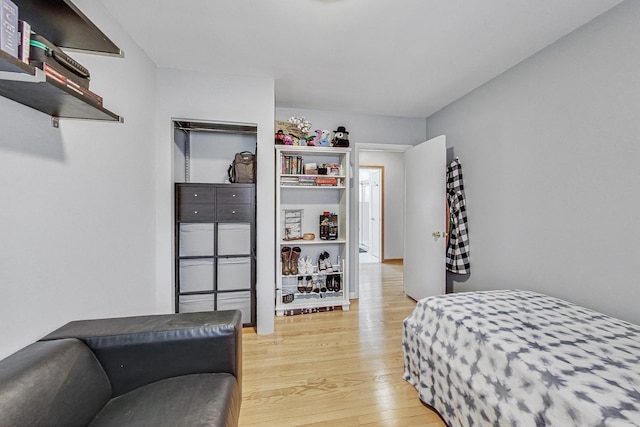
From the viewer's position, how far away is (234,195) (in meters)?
2.49

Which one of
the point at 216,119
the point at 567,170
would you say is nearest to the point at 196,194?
the point at 216,119

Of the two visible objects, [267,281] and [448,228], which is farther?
[448,228]

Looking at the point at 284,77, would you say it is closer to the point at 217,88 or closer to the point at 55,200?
the point at 217,88

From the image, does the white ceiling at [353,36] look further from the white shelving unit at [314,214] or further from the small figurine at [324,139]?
the white shelving unit at [314,214]

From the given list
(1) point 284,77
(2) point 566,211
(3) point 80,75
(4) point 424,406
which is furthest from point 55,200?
(2) point 566,211

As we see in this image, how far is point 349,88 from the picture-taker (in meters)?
2.70

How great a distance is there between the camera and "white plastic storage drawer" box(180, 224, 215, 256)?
2436mm

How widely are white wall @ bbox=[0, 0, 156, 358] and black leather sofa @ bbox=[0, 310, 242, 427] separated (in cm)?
19

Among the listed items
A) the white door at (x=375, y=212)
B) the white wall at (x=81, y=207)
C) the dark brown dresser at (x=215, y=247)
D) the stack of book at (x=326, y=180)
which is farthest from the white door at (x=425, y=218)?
the white wall at (x=81, y=207)

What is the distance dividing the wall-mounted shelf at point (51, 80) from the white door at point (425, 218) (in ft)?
9.36

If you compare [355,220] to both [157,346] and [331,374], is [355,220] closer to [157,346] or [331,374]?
[331,374]

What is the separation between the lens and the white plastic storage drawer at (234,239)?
8.21ft

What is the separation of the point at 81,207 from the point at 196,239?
1.13 m

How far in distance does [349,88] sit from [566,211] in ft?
6.99
